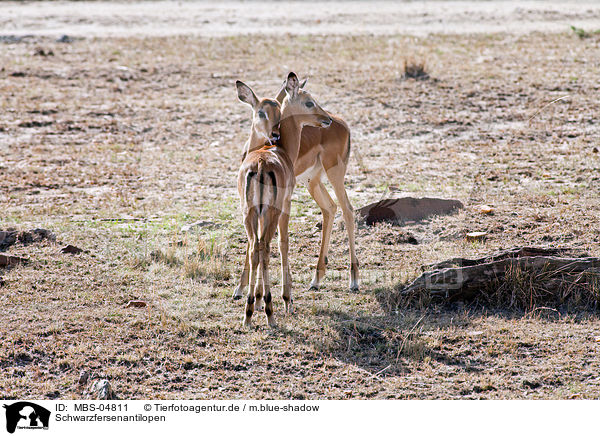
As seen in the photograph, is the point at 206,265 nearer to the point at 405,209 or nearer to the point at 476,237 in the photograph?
the point at 405,209

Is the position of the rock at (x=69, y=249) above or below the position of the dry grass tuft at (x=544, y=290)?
below

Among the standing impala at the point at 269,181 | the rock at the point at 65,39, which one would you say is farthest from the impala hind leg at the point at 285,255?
the rock at the point at 65,39

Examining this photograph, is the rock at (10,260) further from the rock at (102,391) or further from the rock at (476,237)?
the rock at (476,237)

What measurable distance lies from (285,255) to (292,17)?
59.9 ft

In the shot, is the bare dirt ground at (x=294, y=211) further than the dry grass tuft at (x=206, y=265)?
No

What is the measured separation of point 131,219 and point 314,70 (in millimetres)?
8153

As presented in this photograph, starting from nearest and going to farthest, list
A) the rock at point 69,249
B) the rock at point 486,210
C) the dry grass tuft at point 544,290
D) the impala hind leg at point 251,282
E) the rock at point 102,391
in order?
the rock at point 102,391, the impala hind leg at point 251,282, the dry grass tuft at point 544,290, the rock at point 69,249, the rock at point 486,210

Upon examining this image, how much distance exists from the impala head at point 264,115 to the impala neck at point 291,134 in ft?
0.52

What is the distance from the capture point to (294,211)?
1038cm

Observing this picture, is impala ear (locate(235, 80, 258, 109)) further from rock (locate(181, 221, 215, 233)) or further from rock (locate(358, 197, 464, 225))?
rock (locate(358, 197, 464, 225))

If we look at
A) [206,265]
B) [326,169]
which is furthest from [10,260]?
[326,169]

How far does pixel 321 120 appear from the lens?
25.4 ft

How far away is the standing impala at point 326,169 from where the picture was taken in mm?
8062
